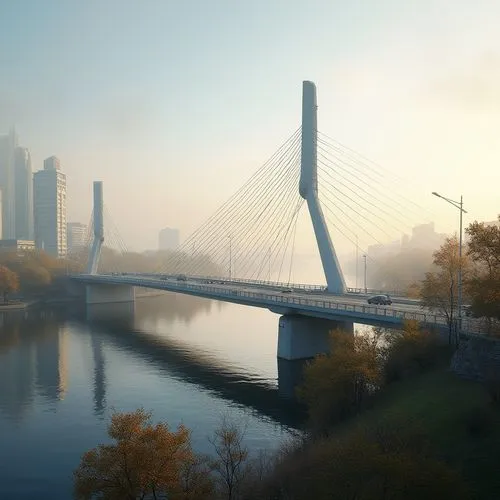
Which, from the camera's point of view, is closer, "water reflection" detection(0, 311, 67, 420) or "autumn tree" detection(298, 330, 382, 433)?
"autumn tree" detection(298, 330, 382, 433)

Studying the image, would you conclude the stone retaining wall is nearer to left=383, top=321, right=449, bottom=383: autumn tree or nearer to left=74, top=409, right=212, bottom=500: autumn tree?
left=383, top=321, right=449, bottom=383: autumn tree

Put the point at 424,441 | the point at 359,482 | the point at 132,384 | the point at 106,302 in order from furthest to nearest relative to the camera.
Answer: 1. the point at 106,302
2. the point at 132,384
3. the point at 424,441
4. the point at 359,482

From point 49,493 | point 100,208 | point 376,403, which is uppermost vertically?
point 100,208

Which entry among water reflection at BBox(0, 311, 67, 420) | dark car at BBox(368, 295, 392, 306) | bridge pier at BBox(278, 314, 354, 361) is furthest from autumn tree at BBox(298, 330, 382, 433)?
water reflection at BBox(0, 311, 67, 420)

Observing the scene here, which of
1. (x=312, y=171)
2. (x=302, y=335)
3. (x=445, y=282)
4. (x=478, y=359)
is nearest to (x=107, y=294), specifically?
(x=302, y=335)

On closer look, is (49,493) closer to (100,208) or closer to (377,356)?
(377,356)

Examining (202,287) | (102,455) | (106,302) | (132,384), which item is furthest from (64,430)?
(106,302)

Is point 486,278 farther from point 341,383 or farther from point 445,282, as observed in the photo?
point 341,383
